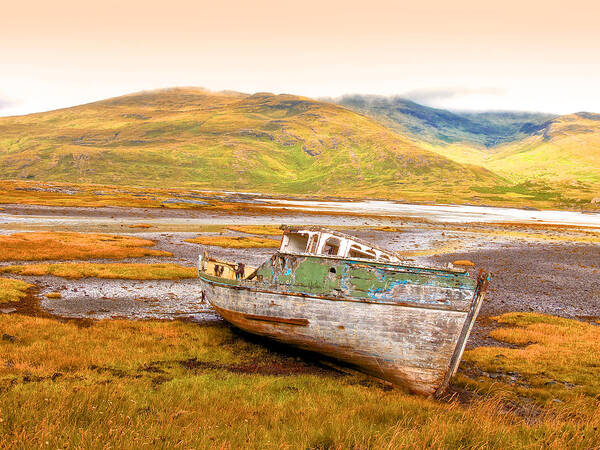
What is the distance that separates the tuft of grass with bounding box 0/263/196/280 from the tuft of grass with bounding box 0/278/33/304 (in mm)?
4017

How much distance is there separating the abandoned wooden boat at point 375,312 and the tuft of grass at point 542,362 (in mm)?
2463

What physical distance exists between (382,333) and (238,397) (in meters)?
4.83

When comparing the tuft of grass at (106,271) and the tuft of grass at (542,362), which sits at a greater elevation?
the tuft of grass at (106,271)

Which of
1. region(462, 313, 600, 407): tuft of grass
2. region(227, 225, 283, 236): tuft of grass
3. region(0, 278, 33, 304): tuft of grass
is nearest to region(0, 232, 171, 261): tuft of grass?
region(0, 278, 33, 304): tuft of grass

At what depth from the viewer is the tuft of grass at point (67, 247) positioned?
33031 mm

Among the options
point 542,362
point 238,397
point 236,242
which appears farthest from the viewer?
point 236,242

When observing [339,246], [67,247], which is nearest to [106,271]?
[67,247]

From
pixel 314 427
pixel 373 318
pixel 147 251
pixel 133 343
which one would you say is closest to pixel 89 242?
pixel 147 251

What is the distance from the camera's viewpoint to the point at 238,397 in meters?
9.12

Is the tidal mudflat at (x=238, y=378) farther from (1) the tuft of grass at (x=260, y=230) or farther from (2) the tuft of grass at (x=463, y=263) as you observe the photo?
(1) the tuft of grass at (x=260, y=230)

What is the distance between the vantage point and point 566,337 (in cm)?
1756

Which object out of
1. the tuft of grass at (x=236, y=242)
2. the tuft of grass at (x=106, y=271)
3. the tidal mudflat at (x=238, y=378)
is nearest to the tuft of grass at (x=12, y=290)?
the tidal mudflat at (x=238, y=378)

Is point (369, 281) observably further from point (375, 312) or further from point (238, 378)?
point (238, 378)

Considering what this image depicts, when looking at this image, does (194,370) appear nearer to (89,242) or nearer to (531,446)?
(531,446)
